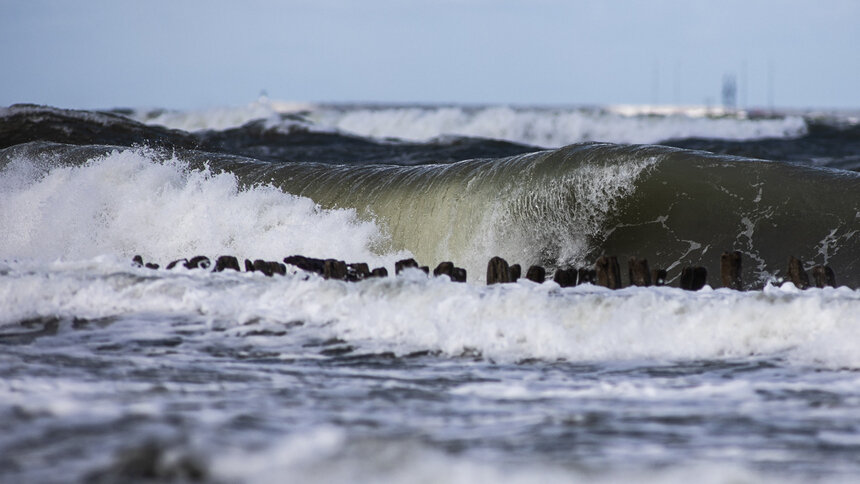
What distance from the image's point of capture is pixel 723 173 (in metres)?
7.39

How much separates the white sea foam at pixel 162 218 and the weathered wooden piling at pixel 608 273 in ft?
9.73

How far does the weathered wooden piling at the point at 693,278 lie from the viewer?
5.17m

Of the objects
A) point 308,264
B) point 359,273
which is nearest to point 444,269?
point 359,273

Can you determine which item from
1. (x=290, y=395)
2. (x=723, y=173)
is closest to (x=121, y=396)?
(x=290, y=395)

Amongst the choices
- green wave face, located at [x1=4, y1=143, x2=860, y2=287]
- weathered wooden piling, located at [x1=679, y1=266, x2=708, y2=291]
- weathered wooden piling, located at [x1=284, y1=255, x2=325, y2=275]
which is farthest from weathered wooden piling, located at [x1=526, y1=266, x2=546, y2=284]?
green wave face, located at [x1=4, y1=143, x2=860, y2=287]

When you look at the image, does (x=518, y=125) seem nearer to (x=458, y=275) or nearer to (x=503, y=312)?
(x=458, y=275)

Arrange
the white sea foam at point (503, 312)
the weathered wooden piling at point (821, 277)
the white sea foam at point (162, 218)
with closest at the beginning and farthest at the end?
the white sea foam at point (503, 312), the weathered wooden piling at point (821, 277), the white sea foam at point (162, 218)

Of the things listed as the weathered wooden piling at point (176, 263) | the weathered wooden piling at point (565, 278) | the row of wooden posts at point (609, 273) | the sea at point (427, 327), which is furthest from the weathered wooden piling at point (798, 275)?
the weathered wooden piling at point (176, 263)

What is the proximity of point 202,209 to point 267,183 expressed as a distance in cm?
115

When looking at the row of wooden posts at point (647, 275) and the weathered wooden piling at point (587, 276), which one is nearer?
the row of wooden posts at point (647, 275)

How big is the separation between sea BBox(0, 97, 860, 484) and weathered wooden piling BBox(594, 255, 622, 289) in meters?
0.08

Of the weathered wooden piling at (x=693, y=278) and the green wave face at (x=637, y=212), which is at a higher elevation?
the green wave face at (x=637, y=212)

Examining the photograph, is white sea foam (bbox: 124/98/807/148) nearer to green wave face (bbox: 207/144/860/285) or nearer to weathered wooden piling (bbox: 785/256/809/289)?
green wave face (bbox: 207/144/860/285)

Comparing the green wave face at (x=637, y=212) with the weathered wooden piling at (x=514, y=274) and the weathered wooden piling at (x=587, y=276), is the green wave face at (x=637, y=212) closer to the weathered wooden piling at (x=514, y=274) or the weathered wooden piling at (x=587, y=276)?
the weathered wooden piling at (x=587, y=276)
